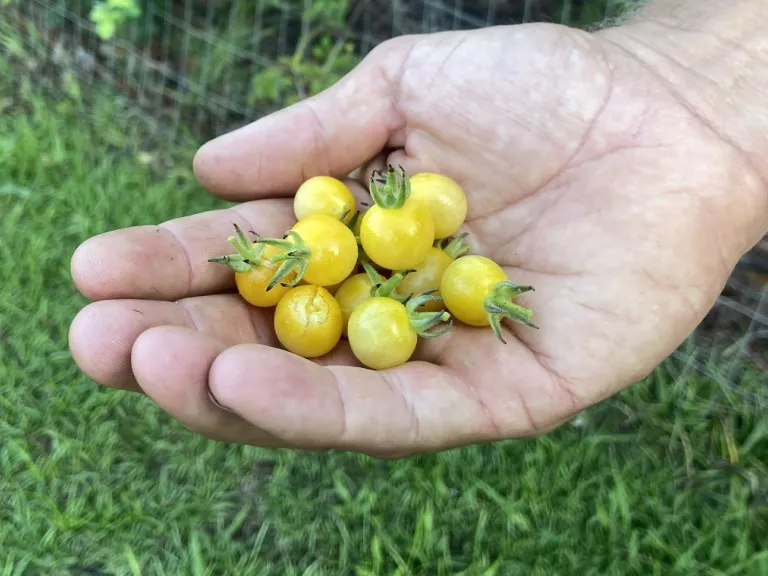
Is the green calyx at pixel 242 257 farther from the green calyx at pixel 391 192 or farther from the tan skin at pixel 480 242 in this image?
the green calyx at pixel 391 192

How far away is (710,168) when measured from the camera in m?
2.31

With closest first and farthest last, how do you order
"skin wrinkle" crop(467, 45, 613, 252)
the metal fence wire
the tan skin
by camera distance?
the tan skin, "skin wrinkle" crop(467, 45, 613, 252), the metal fence wire

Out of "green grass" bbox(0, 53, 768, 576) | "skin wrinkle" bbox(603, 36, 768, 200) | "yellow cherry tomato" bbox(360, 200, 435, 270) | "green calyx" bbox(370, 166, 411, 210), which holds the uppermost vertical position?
"skin wrinkle" bbox(603, 36, 768, 200)

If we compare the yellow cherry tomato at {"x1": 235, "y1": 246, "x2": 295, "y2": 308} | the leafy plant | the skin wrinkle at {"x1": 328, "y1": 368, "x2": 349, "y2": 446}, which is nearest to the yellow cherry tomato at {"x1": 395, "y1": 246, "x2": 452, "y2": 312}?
the yellow cherry tomato at {"x1": 235, "y1": 246, "x2": 295, "y2": 308}

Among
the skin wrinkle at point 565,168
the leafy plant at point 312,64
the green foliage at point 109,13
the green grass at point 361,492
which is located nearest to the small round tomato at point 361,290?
the skin wrinkle at point 565,168

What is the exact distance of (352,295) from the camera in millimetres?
2270

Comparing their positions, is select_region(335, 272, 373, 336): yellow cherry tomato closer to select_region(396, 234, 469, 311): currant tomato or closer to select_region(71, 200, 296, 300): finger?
select_region(396, 234, 469, 311): currant tomato

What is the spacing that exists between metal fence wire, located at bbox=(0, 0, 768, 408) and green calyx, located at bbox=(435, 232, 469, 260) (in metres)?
1.74

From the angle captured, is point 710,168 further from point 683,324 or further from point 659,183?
point 683,324

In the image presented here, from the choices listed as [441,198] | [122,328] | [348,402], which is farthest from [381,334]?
[122,328]

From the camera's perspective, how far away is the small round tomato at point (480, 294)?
6.83 ft

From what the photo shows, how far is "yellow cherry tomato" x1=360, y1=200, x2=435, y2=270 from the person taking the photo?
2.14m

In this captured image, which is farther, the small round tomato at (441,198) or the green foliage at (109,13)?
the green foliage at (109,13)

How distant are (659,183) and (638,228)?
0.18 m
